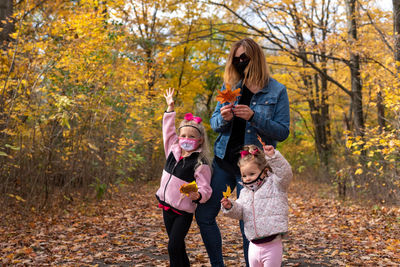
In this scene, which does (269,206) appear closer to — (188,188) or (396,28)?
(188,188)

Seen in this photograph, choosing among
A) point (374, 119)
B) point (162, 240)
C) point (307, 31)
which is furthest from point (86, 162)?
point (374, 119)

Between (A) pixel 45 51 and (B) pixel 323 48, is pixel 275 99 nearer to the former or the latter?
(A) pixel 45 51

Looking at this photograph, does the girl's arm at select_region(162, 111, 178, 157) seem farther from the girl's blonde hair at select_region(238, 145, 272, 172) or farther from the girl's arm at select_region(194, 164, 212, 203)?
the girl's blonde hair at select_region(238, 145, 272, 172)

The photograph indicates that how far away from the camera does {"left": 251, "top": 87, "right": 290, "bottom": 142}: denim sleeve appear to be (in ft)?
9.23

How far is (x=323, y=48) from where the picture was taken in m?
10.5

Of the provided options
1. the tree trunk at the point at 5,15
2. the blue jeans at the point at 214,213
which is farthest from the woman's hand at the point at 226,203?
the tree trunk at the point at 5,15

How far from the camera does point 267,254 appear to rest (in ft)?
8.68

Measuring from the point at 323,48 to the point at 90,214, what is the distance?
747cm

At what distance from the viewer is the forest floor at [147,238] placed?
481 centimetres

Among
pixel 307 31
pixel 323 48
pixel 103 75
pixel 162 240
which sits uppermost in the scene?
pixel 307 31

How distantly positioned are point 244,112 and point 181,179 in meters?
0.89

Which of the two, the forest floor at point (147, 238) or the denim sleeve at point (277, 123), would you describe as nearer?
the denim sleeve at point (277, 123)

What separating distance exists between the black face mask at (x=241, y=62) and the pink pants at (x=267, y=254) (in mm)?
1376

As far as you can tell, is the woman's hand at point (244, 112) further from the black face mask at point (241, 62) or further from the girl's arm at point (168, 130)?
the girl's arm at point (168, 130)
